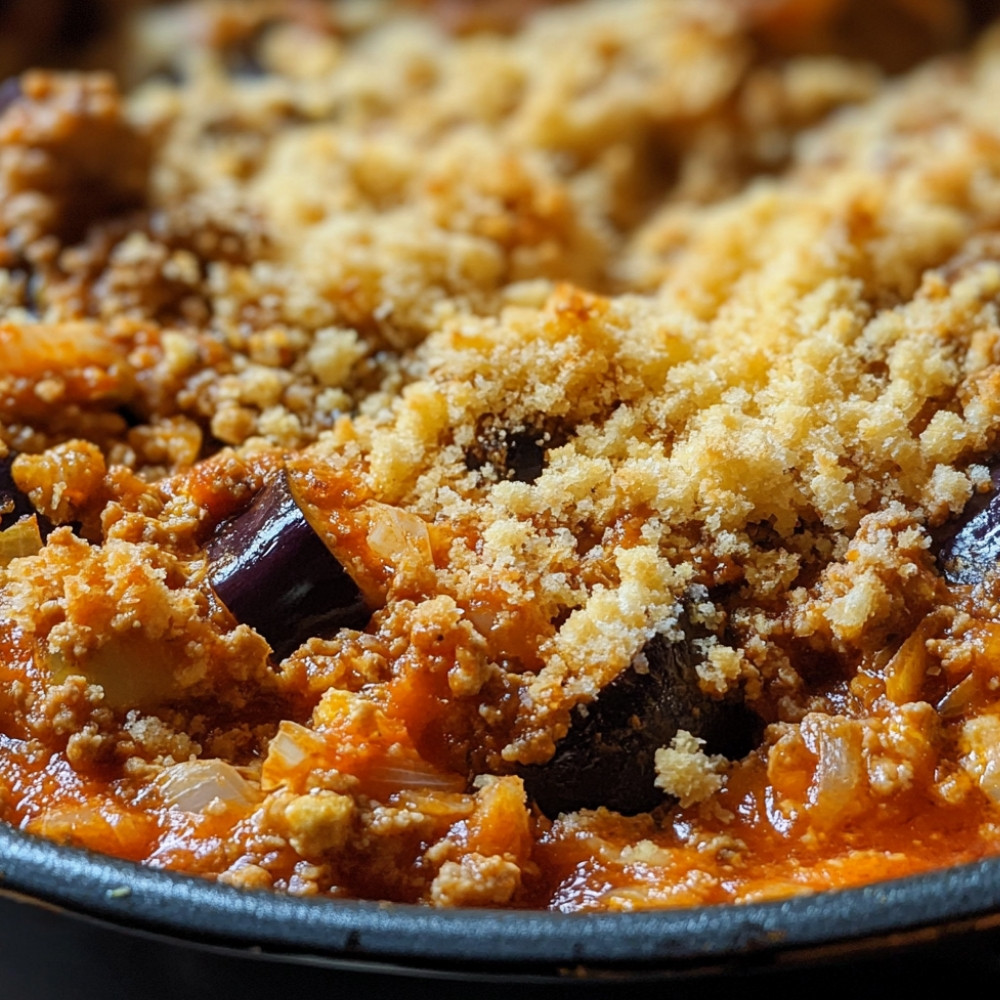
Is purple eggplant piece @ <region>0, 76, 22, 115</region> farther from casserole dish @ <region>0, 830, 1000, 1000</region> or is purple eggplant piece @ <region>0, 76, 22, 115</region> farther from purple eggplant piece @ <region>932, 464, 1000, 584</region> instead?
purple eggplant piece @ <region>932, 464, 1000, 584</region>

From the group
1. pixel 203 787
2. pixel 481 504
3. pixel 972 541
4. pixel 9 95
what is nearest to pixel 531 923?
pixel 203 787

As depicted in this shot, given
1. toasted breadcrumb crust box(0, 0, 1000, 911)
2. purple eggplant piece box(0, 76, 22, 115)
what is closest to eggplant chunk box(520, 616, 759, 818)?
toasted breadcrumb crust box(0, 0, 1000, 911)

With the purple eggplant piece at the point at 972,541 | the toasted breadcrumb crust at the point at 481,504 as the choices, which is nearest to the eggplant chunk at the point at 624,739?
the toasted breadcrumb crust at the point at 481,504

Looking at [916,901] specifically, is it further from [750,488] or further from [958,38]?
[958,38]

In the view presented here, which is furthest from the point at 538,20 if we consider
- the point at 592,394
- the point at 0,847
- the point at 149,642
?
the point at 0,847

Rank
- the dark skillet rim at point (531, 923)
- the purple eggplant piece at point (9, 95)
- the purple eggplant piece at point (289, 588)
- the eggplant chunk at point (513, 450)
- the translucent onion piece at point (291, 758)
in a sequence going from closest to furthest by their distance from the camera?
the dark skillet rim at point (531, 923), the translucent onion piece at point (291, 758), the purple eggplant piece at point (289, 588), the eggplant chunk at point (513, 450), the purple eggplant piece at point (9, 95)

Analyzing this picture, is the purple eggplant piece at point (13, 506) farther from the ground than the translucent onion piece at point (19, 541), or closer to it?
farther from the ground

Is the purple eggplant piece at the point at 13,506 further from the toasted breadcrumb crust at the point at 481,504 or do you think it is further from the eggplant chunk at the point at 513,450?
the eggplant chunk at the point at 513,450
